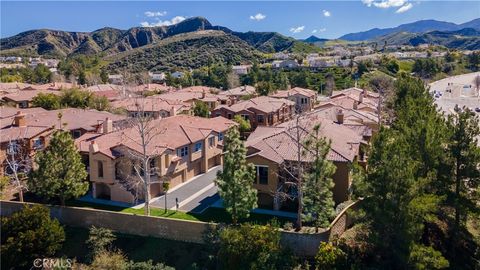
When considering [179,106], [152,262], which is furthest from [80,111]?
[152,262]

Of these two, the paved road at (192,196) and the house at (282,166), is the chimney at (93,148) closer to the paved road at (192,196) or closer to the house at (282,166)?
the paved road at (192,196)

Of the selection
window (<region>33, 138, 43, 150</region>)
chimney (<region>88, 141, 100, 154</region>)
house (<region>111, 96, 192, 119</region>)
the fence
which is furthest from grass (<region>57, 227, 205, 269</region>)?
house (<region>111, 96, 192, 119</region>)

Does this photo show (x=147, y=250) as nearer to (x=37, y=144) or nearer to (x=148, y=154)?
(x=148, y=154)

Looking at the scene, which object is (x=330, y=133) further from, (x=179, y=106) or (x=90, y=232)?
(x=179, y=106)

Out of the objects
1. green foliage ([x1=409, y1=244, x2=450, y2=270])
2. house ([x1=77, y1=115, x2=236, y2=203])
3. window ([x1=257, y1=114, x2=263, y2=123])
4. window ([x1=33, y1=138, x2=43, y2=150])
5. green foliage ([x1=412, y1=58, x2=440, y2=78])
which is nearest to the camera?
green foliage ([x1=409, y1=244, x2=450, y2=270])

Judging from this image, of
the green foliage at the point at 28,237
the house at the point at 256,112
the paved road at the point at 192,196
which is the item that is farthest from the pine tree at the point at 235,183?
the house at the point at 256,112

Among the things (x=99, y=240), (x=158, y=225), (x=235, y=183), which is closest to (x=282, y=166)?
(x=235, y=183)

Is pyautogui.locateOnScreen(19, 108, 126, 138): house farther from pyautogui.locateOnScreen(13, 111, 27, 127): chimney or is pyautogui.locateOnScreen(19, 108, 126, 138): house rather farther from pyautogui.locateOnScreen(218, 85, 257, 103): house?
pyautogui.locateOnScreen(218, 85, 257, 103): house
